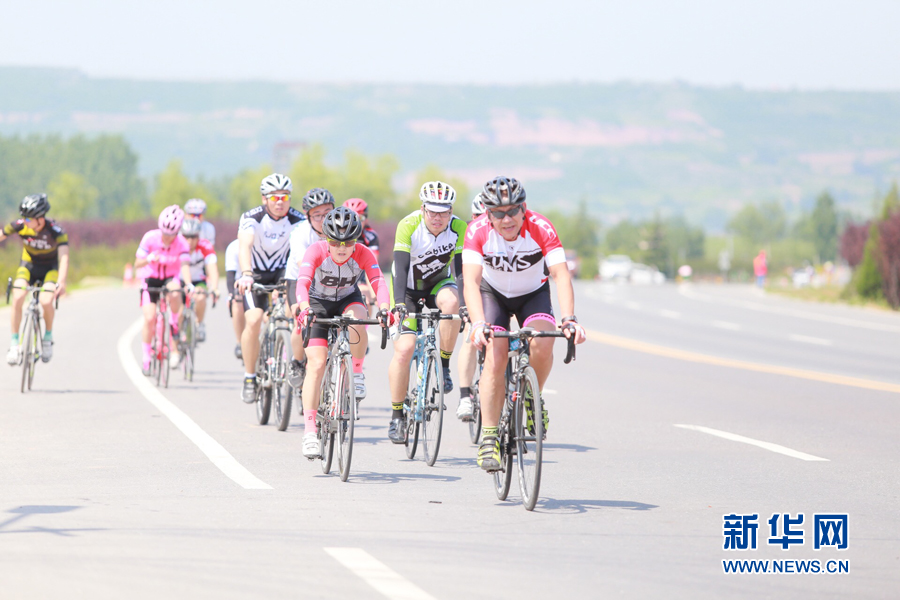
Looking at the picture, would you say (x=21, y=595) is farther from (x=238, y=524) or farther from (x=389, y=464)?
(x=389, y=464)

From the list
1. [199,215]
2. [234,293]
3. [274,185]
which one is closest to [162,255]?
[199,215]

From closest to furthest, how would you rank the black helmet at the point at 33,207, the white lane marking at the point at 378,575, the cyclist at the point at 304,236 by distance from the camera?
the white lane marking at the point at 378,575
the cyclist at the point at 304,236
the black helmet at the point at 33,207

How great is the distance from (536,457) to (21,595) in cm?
294

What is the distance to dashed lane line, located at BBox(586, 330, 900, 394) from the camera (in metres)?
16.8

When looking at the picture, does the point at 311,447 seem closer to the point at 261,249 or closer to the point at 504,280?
the point at 504,280

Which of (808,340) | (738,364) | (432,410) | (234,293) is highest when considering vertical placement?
(234,293)

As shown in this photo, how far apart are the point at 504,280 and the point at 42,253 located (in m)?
7.57

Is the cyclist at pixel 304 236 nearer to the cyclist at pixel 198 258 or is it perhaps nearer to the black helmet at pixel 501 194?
the black helmet at pixel 501 194

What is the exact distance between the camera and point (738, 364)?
19750mm

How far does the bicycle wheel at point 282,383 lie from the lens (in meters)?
11.0

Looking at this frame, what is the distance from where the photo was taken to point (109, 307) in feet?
107

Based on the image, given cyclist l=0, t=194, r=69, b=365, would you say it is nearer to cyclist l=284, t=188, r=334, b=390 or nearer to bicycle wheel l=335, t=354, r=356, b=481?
cyclist l=284, t=188, r=334, b=390

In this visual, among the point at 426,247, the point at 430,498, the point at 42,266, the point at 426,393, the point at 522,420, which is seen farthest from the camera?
the point at 42,266

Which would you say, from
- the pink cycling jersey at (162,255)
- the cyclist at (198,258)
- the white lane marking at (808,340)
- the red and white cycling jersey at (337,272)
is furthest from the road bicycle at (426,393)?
the white lane marking at (808,340)
